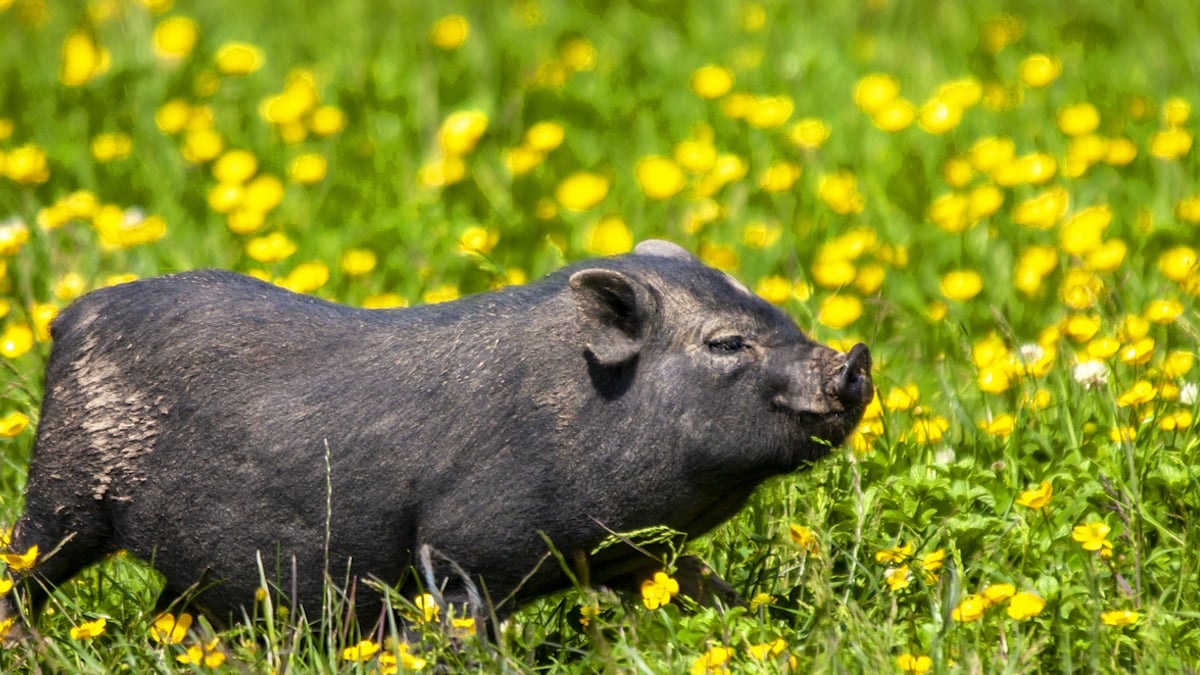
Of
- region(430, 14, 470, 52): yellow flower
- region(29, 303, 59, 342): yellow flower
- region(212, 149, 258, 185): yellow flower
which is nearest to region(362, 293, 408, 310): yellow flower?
region(29, 303, 59, 342): yellow flower

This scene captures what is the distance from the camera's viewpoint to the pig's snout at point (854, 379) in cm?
381

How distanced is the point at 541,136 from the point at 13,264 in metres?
2.29

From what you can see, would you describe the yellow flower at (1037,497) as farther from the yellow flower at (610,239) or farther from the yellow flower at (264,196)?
the yellow flower at (264,196)

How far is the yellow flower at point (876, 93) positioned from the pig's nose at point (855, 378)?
3917 mm

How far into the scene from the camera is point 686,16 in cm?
948

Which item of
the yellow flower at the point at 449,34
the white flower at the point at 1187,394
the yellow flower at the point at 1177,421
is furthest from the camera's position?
the yellow flower at the point at 449,34

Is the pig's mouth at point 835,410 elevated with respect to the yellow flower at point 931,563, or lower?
elevated

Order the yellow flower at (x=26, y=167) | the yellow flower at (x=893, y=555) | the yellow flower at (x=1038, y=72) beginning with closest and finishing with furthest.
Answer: the yellow flower at (x=893, y=555)
the yellow flower at (x=26, y=167)
the yellow flower at (x=1038, y=72)

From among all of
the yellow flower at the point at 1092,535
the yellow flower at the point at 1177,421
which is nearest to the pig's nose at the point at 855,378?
the yellow flower at the point at 1092,535

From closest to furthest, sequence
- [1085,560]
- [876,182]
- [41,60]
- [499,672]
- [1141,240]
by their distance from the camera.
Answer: [499,672]
[1085,560]
[1141,240]
[876,182]
[41,60]

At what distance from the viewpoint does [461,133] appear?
7449 mm

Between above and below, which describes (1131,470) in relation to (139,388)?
below

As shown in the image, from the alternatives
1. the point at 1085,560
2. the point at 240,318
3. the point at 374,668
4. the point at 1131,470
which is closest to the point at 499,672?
the point at 374,668

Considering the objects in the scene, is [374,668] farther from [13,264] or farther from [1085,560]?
[13,264]
